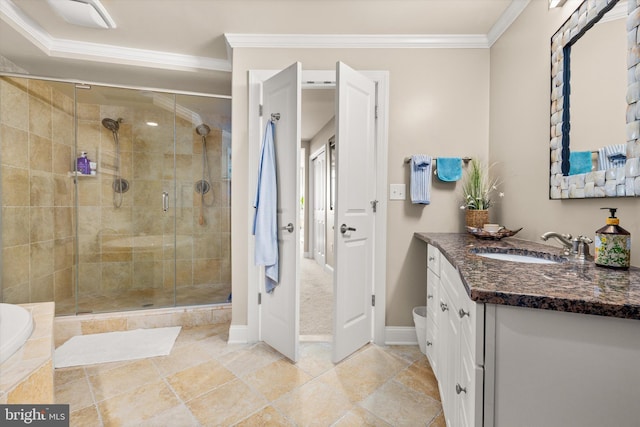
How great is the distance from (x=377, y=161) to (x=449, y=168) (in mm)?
548

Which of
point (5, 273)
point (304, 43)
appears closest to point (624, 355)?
point (304, 43)

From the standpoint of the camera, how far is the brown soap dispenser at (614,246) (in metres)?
1.02

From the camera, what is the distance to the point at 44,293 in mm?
2689

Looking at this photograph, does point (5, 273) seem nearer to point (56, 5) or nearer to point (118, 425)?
point (118, 425)

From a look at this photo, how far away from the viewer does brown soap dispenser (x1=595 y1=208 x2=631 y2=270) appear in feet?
3.33

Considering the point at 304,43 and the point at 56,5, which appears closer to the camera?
the point at 56,5

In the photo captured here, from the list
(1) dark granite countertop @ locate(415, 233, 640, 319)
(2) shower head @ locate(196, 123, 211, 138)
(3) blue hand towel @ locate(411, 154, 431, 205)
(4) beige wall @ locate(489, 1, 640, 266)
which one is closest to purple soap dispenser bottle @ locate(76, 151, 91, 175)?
(2) shower head @ locate(196, 123, 211, 138)

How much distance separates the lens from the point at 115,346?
85.7 inches

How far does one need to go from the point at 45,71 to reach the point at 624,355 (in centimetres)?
419

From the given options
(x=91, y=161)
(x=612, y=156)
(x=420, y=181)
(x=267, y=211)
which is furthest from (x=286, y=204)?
(x=91, y=161)

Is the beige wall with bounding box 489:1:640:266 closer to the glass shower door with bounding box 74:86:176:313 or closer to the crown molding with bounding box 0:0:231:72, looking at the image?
the crown molding with bounding box 0:0:231:72

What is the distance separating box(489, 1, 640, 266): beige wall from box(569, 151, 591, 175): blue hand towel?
15 cm

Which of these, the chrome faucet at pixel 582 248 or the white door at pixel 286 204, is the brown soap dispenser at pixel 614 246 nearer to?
the chrome faucet at pixel 582 248

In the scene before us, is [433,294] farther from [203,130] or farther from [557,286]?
[203,130]
